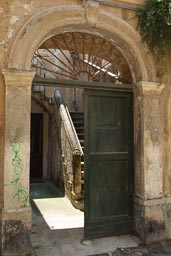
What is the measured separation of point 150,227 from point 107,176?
1102mm

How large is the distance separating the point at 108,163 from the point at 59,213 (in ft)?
6.91

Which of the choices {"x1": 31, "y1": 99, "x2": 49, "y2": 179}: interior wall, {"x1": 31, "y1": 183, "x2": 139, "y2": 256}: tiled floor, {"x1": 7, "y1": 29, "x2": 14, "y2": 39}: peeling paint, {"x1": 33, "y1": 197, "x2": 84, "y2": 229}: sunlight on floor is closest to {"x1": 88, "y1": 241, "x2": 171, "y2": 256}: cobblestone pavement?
{"x1": 31, "y1": 183, "x2": 139, "y2": 256}: tiled floor

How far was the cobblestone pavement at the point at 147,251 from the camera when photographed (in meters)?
3.73

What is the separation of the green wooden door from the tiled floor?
0.73 feet

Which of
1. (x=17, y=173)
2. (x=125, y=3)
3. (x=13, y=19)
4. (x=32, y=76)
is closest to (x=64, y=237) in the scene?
(x=17, y=173)

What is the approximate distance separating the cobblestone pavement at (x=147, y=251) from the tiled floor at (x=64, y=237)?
0.34ft

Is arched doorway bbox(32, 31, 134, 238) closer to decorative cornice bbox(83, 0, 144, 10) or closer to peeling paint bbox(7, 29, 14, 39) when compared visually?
decorative cornice bbox(83, 0, 144, 10)

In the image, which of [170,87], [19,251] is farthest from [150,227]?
[170,87]

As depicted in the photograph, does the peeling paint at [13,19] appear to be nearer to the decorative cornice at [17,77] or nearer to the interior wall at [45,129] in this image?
the decorative cornice at [17,77]

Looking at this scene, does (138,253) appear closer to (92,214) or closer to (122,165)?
(92,214)

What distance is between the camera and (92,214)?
4242 millimetres

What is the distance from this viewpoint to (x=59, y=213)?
5.62 m

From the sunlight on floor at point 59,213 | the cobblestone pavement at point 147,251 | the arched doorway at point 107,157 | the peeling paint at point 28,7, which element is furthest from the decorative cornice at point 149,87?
the sunlight on floor at point 59,213

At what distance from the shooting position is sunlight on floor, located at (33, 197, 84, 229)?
492 cm
